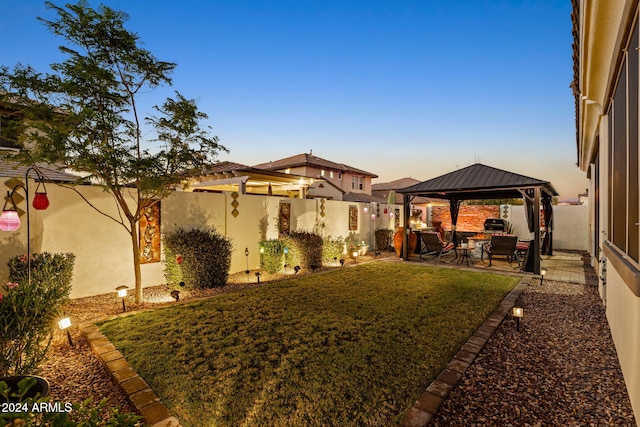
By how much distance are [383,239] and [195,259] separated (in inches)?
350

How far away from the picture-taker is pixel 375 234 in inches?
533

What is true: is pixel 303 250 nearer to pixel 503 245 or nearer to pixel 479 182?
pixel 479 182

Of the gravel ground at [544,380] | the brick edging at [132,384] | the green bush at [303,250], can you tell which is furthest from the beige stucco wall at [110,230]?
the gravel ground at [544,380]

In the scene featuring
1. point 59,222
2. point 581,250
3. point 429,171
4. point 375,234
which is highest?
point 429,171

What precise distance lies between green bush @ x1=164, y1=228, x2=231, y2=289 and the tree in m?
0.86

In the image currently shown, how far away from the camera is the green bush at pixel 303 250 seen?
8758 millimetres

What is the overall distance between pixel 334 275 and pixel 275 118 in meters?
12.5

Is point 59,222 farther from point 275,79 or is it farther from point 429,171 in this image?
point 429,171

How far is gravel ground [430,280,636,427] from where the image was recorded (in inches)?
97.7

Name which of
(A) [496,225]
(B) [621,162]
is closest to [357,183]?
(A) [496,225]

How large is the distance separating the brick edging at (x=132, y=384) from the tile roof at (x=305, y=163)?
82.7 feet

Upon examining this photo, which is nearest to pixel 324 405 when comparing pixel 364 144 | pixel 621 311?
pixel 621 311

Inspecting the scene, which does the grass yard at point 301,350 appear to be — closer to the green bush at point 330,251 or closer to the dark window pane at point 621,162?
the dark window pane at point 621,162

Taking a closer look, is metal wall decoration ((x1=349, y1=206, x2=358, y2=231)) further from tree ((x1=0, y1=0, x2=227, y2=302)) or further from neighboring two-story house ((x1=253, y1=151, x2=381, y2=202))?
neighboring two-story house ((x1=253, y1=151, x2=381, y2=202))
